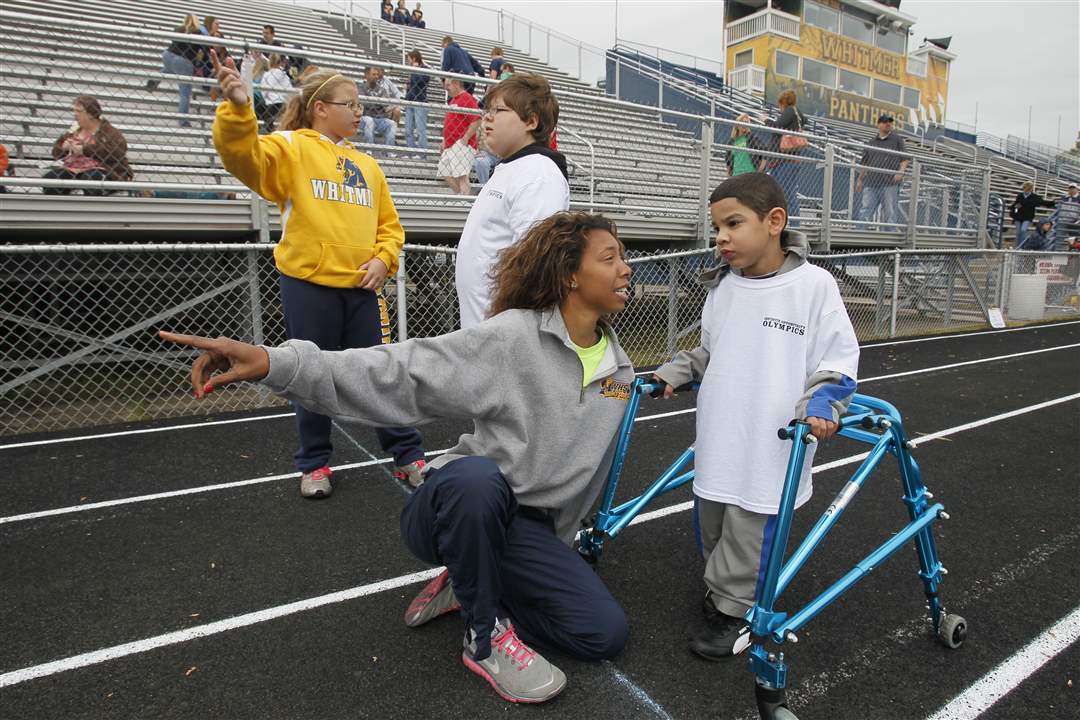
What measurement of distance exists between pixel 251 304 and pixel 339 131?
9.39 feet

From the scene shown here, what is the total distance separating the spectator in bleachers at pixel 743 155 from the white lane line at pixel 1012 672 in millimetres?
6870

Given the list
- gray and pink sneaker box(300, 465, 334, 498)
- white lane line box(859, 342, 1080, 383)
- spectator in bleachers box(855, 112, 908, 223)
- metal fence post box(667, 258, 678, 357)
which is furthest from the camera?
spectator in bleachers box(855, 112, 908, 223)

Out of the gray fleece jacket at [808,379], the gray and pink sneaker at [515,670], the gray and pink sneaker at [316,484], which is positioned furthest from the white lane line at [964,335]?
the gray and pink sneaker at [515,670]

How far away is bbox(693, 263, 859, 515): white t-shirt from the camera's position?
7.41ft

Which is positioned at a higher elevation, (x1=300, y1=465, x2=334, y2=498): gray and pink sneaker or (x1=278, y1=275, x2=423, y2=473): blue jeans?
(x1=278, y1=275, x2=423, y2=473): blue jeans

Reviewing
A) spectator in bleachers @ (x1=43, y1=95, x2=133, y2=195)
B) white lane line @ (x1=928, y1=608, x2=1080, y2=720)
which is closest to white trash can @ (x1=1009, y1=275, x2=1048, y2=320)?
white lane line @ (x1=928, y1=608, x2=1080, y2=720)

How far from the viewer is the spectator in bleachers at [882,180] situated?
1080 centimetres

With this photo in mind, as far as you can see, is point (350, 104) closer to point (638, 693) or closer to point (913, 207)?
point (638, 693)

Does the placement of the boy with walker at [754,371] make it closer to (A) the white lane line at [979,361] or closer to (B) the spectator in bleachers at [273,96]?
(A) the white lane line at [979,361]

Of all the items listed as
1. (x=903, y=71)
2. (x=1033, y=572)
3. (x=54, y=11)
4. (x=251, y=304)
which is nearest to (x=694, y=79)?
(x=903, y=71)

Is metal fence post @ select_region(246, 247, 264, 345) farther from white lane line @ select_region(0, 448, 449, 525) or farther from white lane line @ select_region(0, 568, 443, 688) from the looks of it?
white lane line @ select_region(0, 568, 443, 688)

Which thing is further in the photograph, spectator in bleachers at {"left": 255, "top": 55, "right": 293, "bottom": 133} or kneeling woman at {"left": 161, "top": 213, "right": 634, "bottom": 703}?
spectator in bleachers at {"left": 255, "top": 55, "right": 293, "bottom": 133}

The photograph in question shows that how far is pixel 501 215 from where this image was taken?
2938 mm

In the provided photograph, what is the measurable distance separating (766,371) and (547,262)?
0.82 m
